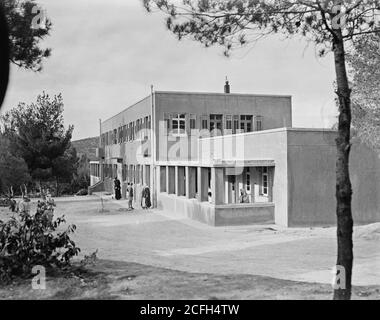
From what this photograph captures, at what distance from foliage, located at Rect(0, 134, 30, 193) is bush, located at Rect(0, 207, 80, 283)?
1004 cm

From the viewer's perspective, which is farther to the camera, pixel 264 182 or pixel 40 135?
pixel 40 135

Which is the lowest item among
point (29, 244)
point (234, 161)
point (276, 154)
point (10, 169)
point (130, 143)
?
point (29, 244)

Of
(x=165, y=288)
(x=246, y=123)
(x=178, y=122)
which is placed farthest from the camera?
(x=246, y=123)

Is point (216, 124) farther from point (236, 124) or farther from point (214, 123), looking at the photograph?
point (236, 124)

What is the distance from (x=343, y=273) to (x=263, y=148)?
44.6 feet

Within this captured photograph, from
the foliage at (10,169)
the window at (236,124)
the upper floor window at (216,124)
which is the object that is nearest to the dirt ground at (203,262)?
the foliage at (10,169)

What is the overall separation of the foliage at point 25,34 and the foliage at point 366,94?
7228 mm

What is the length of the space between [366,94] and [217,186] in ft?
22.0

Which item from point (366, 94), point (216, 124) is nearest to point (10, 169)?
point (216, 124)

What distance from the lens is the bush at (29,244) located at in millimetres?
8008

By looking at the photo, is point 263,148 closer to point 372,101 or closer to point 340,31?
point 372,101

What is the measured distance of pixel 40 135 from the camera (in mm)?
22500

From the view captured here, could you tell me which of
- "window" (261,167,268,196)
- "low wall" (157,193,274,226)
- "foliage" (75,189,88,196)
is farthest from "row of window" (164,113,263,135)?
"foliage" (75,189,88,196)

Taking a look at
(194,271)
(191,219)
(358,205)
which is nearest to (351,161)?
(358,205)
